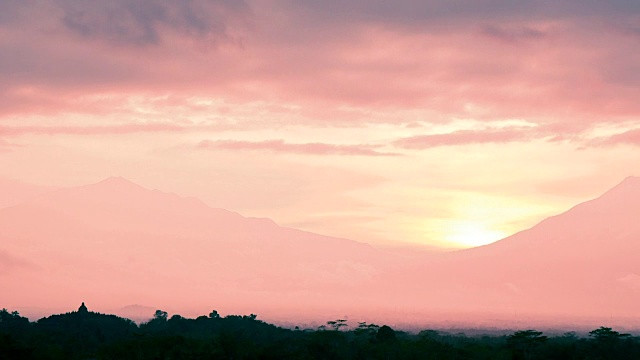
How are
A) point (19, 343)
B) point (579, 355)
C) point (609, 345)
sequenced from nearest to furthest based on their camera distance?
point (19, 343) < point (579, 355) < point (609, 345)

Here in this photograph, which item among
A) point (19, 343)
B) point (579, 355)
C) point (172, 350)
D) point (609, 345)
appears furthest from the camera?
point (609, 345)

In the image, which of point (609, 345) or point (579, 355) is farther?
point (609, 345)

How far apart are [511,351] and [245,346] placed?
41.7 metres

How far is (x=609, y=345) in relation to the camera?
477 feet

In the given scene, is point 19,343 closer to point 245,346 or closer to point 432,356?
point 245,346

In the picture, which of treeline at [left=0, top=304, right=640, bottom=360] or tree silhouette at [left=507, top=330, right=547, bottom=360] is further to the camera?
tree silhouette at [left=507, top=330, right=547, bottom=360]

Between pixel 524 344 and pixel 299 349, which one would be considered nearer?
pixel 299 349

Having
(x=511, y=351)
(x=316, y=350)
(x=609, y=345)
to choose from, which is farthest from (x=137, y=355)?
(x=609, y=345)

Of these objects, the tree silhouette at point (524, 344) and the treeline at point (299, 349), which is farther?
the tree silhouette at point (524, 344)

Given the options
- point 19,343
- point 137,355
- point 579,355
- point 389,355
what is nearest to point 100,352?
point 137,355

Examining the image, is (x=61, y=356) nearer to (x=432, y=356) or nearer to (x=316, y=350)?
(x=316, y=350)

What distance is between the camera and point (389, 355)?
Answer: 141625 millimetres

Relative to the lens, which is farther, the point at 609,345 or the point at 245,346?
the point at 609,345

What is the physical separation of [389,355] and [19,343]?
183 feet
